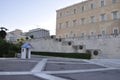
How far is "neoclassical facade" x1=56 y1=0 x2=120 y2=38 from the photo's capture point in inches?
1470

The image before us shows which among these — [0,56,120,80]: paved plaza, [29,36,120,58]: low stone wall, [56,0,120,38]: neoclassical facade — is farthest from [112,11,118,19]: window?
[0,56,120,80]: paved plaza

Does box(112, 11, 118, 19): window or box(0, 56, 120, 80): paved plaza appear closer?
box(0, 56, 120, 80): paved plaza

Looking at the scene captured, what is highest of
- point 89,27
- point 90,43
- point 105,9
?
point 105,9

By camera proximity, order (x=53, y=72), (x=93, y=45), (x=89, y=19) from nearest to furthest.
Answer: (x=53, y=72) → (x=93, y=45) → (x=89, y=19)

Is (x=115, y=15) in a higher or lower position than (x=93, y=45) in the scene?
higher

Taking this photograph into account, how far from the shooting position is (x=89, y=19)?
140ft

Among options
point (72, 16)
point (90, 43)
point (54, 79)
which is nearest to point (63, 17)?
point (72, 16)

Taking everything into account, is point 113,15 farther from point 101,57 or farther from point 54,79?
point 54,79

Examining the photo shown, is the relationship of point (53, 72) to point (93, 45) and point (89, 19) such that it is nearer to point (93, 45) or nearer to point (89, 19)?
point (93, 45)

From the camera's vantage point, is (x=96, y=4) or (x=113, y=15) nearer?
(x=113, y=15)

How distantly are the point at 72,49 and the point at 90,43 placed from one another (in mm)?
4111

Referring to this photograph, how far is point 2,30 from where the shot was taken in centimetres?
5450

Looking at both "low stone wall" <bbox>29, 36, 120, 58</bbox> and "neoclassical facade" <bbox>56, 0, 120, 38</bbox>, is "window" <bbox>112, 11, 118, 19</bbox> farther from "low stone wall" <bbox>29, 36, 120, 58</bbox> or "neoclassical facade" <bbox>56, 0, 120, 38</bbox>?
"low stone wall" <bbox>29, 36, 120, 58</bbox>

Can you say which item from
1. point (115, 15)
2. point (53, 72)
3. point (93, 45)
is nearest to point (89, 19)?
point (115, 15)
